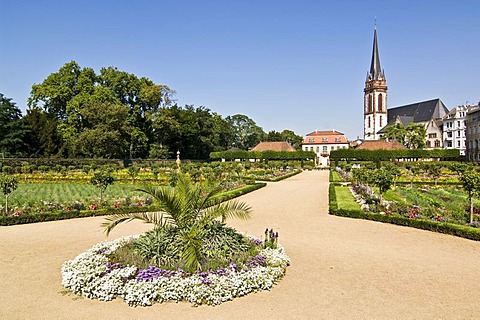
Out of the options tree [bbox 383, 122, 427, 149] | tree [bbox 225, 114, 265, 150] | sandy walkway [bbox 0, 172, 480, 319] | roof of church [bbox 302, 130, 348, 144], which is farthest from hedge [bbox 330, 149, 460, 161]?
sandy walkway [bbox 0, 172, 480, 319]

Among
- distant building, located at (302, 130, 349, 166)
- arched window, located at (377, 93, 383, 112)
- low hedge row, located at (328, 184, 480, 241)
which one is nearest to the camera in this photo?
low hedge row, located at (328, 184, 480, 241)

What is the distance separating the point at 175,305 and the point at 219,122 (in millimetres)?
70222

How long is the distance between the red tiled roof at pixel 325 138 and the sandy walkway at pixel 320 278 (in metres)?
63.3

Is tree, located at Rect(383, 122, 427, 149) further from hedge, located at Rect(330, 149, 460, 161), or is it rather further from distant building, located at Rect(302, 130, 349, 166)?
hedge, located at Rect(330, 149, 460, 161)

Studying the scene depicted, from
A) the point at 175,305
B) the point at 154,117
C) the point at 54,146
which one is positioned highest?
the point at 154,117

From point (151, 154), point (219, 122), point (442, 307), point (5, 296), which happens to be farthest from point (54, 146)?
point (442, 307)

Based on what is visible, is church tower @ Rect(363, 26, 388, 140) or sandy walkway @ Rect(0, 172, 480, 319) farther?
church tower @ Rect(363, 26, 388, 140)

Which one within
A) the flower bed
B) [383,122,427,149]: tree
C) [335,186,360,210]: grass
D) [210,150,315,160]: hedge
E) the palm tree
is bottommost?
the flower bed

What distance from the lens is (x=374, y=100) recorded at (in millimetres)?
95125

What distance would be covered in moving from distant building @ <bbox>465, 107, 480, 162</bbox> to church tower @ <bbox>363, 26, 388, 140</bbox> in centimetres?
2734

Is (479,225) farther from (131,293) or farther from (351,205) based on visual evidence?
(131,293)

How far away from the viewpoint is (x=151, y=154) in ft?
170

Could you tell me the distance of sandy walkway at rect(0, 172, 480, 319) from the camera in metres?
5.50

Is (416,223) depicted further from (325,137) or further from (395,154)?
(325,137)
